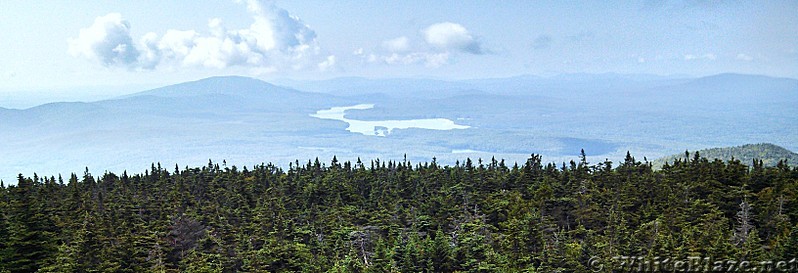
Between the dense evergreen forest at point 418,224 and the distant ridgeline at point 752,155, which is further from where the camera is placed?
the distant ridgeline at point 752,155

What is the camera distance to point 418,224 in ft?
134

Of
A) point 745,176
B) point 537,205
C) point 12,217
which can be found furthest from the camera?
point 745,176

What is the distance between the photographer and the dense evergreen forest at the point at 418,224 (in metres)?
30.0

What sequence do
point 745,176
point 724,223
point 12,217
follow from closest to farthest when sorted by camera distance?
point 12,217
point 724,223
point 745,176

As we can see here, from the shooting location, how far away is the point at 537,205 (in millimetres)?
46281

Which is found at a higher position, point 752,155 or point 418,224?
point 752,155

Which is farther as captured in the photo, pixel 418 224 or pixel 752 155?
pixel 752 155

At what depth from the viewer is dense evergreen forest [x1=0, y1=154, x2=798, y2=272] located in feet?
98.6

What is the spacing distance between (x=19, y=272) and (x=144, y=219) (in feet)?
55.2

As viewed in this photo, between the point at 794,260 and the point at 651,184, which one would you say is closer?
the point at 794,260

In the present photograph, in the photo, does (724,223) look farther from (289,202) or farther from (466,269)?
(289,202)

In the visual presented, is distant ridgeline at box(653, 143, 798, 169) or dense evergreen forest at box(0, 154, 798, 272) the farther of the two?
distant ridgeline at box(653, 143, 798, 169)

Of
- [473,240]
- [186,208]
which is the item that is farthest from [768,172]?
[186,208]

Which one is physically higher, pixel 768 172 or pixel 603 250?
pixel 768 172
